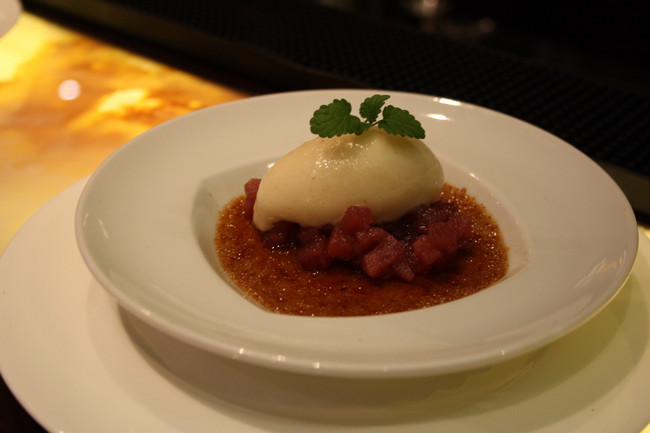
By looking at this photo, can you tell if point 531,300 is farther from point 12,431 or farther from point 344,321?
point 12,431

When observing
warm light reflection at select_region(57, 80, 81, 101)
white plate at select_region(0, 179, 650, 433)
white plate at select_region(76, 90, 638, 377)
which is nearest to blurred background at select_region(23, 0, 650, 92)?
Answer: warm light reflection at select_region(57, 80, 81, 101)

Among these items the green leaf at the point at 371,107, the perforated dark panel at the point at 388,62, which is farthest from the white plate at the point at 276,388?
the perforated dark panel at the point at 388,62

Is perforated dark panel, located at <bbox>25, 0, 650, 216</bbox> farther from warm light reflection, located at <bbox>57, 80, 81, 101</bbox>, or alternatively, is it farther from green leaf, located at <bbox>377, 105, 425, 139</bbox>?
green leaf, located at <bbox>377, 105, 425, 139</bbox>

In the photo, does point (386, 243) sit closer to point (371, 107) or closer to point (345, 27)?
point (371, 107)

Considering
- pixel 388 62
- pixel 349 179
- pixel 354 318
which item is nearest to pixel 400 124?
pixel 349 179

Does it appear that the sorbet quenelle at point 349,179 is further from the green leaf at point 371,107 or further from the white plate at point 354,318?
the white plate at point 354,318

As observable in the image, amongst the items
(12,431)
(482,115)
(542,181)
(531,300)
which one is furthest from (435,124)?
(12,431)
